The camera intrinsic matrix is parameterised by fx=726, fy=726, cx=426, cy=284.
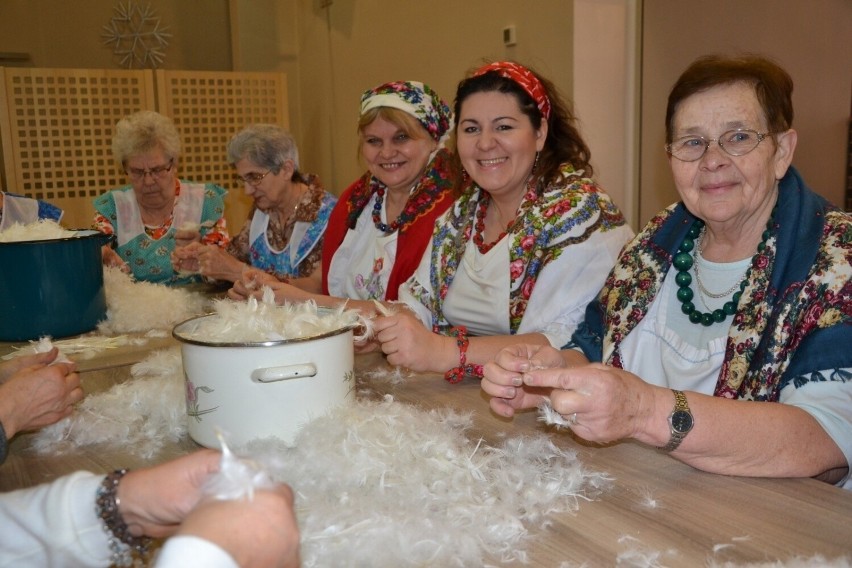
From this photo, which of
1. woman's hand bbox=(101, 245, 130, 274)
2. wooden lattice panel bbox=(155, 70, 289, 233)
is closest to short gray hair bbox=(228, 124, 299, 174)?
woman's hand bbox=(101, 245, 130, 274)

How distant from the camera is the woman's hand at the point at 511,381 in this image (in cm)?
132

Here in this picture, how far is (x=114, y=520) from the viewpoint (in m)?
0.82

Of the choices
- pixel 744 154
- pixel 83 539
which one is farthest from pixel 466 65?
pixel 83 539

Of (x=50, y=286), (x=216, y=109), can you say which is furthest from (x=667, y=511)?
(x=216, y=109)

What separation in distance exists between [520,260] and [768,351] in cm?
81

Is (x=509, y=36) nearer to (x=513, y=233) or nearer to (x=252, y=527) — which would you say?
(x=513, y=233)

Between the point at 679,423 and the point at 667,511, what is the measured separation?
0.55 ft

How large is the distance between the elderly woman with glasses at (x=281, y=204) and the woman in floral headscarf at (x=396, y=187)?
0.44 metres

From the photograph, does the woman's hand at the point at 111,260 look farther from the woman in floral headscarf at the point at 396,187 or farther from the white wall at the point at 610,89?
the white wall at the point at 610,89

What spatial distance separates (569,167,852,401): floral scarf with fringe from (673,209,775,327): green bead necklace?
0.02 meters

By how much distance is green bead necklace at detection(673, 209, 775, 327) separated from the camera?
1.49 meters

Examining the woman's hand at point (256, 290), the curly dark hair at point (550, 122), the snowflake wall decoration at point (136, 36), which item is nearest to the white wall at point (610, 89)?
the curly dark hair at point (550, 122)

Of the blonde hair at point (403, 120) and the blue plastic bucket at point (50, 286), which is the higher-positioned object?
the blonde hair at point (403, 120)

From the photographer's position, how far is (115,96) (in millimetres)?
5113
